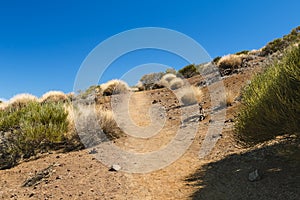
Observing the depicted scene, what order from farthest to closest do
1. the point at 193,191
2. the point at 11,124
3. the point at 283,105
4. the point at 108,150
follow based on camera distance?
the point at 11,124, the point at 108,150, the point at 193,191, the point at 283,105

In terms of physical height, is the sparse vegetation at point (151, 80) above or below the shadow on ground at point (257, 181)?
above

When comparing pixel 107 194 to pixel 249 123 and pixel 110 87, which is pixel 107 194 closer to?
pixel 249 123

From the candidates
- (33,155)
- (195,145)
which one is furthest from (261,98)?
(33,155)

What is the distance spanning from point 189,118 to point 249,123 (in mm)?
5490

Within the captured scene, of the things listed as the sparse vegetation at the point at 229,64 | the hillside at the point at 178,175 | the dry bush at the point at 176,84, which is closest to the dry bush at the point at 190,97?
the hillside at the point at 178,175

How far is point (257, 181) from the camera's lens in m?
4.61

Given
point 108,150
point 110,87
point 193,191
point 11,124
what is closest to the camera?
point 193,191

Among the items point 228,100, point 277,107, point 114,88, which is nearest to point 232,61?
point 114,88

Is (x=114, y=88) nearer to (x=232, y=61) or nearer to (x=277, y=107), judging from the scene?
(x=232, y=61)

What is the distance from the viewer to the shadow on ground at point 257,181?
4.22 meters

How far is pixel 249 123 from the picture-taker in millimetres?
5059

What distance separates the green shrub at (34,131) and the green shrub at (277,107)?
5.35 meters

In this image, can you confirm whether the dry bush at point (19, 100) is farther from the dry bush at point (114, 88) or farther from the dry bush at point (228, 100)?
the dry bush at point (228, 100)

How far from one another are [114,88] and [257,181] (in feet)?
53.0
